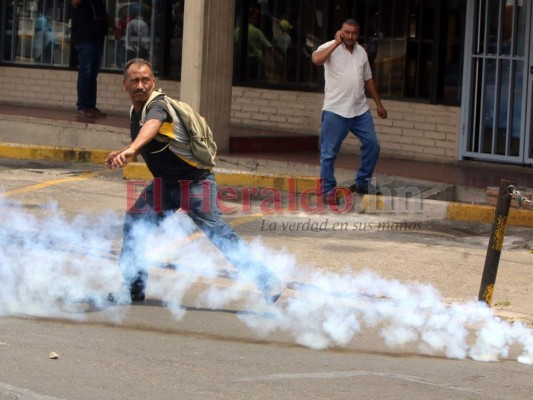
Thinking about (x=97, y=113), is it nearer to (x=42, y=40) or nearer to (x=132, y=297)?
(x=42, y=40)

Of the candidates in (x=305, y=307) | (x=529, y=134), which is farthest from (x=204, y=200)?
(x=529, y=134)

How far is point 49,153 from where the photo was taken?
15.1 m

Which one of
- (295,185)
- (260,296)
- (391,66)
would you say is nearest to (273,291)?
(260,296)

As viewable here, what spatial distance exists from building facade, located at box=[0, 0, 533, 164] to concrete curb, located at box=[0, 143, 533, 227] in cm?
150

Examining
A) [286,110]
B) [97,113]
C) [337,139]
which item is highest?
[286,110]

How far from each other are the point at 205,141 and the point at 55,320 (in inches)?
60.1

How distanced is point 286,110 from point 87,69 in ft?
9.25

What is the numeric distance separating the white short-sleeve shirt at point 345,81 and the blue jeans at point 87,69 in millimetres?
5334

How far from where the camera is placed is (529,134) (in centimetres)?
1410

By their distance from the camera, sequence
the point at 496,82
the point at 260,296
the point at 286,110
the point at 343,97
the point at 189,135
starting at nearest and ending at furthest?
the point at 189,135 < the point at 260,296 < the point at 343,97 < the point at 496,82 < the point at 286,110

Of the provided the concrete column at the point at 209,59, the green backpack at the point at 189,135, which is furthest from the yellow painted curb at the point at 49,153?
the green backpack at the point at 189,135

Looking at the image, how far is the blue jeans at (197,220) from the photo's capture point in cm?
788

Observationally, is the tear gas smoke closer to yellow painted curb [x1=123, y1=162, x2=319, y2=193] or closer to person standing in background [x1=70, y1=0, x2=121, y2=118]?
yellow painted curb [x1=123, y1=162, x2=319, y2=193]

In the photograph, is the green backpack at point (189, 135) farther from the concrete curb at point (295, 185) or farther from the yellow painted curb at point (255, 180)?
the yellow painted curb at point (255, 180)
